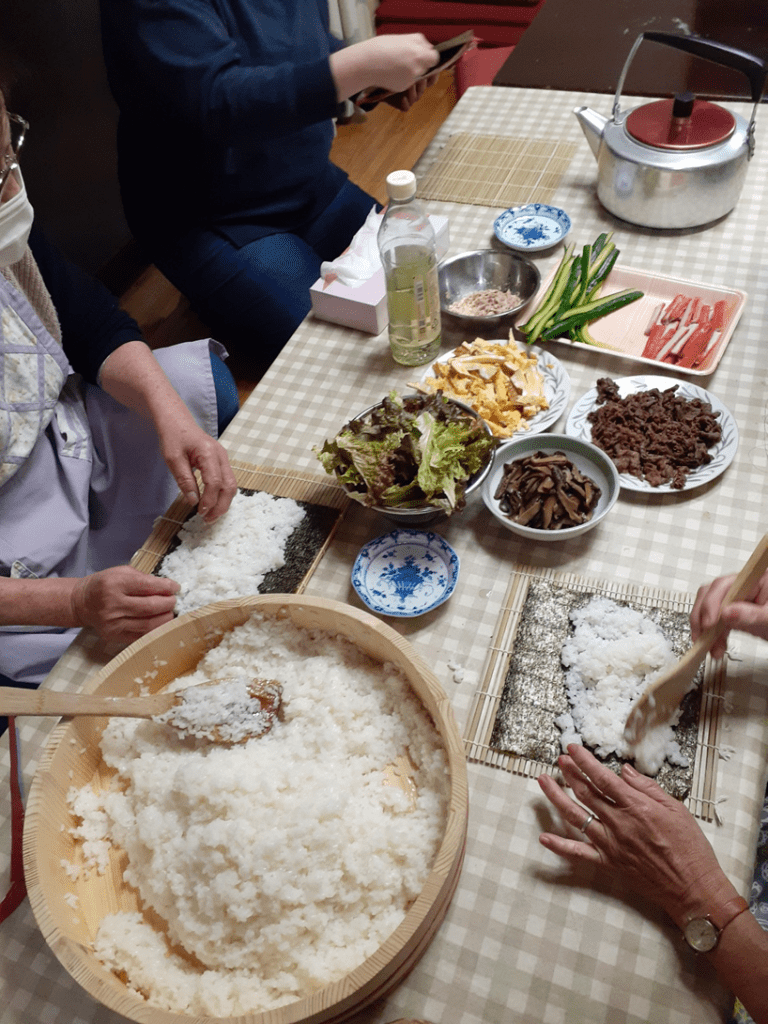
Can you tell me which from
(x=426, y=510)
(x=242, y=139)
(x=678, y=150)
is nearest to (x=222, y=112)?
(x=242, y=139)

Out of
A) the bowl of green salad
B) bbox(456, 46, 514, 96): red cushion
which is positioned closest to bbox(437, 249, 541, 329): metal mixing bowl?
the bowl of green salad

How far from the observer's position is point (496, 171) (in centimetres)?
236

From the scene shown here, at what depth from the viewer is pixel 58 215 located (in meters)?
3.67

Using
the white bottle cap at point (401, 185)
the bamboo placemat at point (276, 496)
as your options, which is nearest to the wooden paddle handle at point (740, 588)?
the bamboo placemat at point (276, 496)

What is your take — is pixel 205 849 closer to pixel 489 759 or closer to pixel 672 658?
pixel 489 759

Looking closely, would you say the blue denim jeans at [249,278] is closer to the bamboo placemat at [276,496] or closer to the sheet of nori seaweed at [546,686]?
the bamboo placemat at [276,496]

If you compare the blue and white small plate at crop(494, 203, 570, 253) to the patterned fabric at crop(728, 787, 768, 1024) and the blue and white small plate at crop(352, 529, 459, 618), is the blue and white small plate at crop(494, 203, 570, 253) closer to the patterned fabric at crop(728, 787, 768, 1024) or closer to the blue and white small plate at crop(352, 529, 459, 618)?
the blue and white small plate at crop(352, 529, 459, 618)

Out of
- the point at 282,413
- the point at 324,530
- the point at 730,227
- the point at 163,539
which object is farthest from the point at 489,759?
the point at 730,227

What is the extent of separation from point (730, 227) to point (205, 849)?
2.05 metres

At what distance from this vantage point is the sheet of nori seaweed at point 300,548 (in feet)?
4.77

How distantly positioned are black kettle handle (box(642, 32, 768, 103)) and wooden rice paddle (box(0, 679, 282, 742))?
1.93 meters

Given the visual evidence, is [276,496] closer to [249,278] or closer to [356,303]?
[356,303]

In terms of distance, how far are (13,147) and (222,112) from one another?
900mm

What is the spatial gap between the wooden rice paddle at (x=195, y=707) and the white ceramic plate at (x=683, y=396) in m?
0.84
